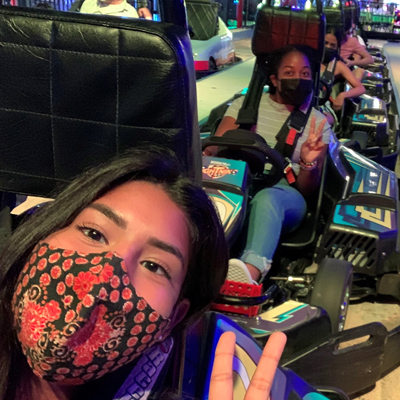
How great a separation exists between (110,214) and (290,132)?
4.54 feet

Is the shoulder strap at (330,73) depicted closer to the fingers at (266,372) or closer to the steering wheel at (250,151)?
the steering wheel at (250,151)

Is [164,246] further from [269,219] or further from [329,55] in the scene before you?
[329,55]

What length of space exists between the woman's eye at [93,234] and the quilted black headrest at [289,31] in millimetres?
1732

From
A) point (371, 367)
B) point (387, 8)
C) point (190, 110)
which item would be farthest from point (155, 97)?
point (387, 8)

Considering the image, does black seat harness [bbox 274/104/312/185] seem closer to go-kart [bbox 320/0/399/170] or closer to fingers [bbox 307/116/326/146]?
fingers [bbox 307/116/326/146]

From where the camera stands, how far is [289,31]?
2340 mm

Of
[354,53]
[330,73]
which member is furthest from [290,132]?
[354,53]

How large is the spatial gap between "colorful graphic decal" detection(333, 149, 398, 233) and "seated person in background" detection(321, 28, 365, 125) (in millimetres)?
1404

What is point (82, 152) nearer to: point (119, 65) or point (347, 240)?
point (119, 65)

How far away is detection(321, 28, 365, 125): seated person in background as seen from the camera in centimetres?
369

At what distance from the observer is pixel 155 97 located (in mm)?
809

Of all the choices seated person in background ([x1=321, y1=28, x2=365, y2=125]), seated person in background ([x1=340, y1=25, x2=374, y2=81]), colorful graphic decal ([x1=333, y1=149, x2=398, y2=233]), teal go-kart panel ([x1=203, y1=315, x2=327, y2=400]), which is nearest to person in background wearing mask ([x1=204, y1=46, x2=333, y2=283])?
colorful graphic decal ([x1=333, y1=149, x2=398, y2=233])

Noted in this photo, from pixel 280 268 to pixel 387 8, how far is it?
1372 cm

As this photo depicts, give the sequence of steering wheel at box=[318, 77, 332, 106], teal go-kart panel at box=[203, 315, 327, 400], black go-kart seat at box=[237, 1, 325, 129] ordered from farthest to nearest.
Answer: steering wheel at box=[318, 77, 332, 106] < black go-kart seat at box=[237, 1, 325, 129] < teal go-kart panel at box=[203, 315, 327, 400]
